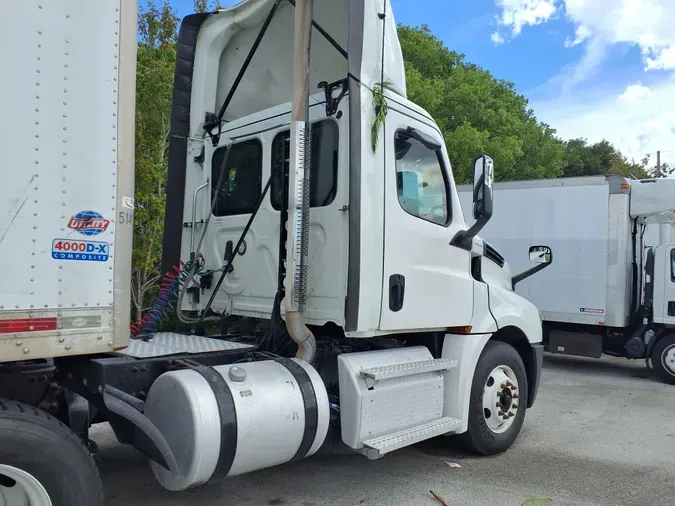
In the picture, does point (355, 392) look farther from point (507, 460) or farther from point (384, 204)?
point (507, 460)

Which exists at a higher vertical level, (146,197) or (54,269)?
(146,197)

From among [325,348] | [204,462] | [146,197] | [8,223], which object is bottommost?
[204,462]

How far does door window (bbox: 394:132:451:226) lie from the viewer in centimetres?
447

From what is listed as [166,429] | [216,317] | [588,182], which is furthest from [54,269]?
[588,182]

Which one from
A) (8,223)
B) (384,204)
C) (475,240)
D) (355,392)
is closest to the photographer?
(8,223)

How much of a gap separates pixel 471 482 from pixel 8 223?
12.5 feet

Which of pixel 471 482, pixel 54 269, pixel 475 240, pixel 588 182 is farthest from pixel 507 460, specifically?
pixel 588 182

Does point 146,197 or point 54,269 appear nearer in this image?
point 54,269

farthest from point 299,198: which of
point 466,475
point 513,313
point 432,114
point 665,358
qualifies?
point 432,114

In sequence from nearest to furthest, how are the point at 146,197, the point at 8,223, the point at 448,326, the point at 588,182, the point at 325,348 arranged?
the point at 8,223 < the point at 325,348 < the point at 448,326 < the point at 146,197 < the point at 588,182

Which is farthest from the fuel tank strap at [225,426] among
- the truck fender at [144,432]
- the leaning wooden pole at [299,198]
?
the leaning wooden pole at [299,198]

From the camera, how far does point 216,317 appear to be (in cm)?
526

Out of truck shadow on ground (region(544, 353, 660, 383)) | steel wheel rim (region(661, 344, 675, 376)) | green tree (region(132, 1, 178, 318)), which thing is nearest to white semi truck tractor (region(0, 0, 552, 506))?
green tree (region(132, 1, 178, 318))

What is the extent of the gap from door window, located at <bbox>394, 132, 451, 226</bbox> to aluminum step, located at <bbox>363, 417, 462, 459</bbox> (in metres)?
1.56
